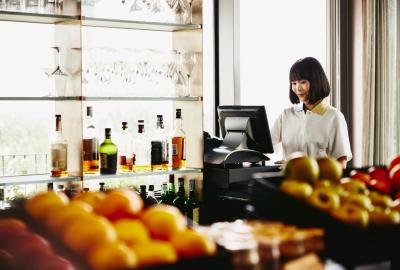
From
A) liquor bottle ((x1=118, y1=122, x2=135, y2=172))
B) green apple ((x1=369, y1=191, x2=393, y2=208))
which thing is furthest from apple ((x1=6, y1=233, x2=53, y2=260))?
liquor bottle ((x1=118, y1=122, x2=135, y2=172))

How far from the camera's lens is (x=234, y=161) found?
3838 mm

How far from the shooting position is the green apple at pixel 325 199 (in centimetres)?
164

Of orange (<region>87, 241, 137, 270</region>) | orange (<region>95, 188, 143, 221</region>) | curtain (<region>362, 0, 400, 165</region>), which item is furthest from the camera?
curtain (<region>362, 0, 400, 165</region>)

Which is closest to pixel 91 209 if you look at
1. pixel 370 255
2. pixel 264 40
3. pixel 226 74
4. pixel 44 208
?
pixel 44 208

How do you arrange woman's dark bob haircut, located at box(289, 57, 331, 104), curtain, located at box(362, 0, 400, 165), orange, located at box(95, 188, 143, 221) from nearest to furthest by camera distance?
orange, located at box(95, 188, 143, 221) → woman's dark bob haircut, located at box(289, 57, 331, 104) → curtain, located at box(362, 0, 400, 165)

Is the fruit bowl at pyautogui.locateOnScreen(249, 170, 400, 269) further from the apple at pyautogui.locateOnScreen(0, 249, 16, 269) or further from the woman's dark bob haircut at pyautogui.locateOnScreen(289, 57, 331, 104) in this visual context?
the woman's dark bob haircut at pyautogui.locateOnScreen(289, 57, 331, 104)

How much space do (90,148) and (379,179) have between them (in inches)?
79.3

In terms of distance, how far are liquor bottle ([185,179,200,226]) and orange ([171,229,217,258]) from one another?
2.53 meters

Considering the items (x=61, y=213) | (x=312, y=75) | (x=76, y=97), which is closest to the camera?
(x=61, y=213)

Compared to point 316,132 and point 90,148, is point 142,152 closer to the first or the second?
point 90,148

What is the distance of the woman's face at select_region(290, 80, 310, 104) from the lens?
13.5ft

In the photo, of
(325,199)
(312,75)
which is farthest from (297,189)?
(312,75)

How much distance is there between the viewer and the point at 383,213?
65.3 inches

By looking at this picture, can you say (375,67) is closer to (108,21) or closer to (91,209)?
(108,21)
